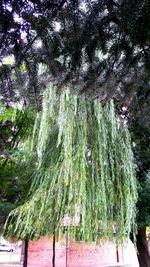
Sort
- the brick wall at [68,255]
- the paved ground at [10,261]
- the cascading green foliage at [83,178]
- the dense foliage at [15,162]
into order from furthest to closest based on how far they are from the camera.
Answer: the paved ground at [10,261] → the brick wall at [68,255] → the dense foliage at [15,162] → the cascading green foliage at [83,178]

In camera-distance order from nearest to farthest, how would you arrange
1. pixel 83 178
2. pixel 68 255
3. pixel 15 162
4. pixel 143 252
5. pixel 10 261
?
pixel 83 178 → pixel 15 162 → pixel 143 252 → pixel 68 255 → pixel 10 261

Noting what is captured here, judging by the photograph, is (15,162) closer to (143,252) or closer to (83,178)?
(83,178)

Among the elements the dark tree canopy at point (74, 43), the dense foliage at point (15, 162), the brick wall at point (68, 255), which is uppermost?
the dense foliage at point (15, 162)

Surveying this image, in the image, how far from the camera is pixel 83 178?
477 cm

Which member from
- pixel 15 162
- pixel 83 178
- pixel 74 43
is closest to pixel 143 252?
pixel 15 162

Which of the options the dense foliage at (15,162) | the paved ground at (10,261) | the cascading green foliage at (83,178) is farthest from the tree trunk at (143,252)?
the paved ground at (10,261)

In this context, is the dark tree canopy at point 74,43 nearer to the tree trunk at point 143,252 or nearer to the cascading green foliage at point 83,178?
the cascading green foliage at point 83,178

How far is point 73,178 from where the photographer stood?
4.83 meters

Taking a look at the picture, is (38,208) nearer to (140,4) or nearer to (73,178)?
(73,178)

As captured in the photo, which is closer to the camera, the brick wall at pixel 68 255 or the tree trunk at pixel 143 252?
the tree trunk at pixel 143 252

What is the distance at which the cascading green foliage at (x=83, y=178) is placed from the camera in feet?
15.6

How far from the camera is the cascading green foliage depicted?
477 cm

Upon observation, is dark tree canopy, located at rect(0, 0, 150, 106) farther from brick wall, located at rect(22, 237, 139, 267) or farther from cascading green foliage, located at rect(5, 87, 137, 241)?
brick wall, located at rect(22, 237, 139, 267)

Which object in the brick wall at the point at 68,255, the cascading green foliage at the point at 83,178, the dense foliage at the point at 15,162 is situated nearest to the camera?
the cascading green foliage at the point at 83,178
